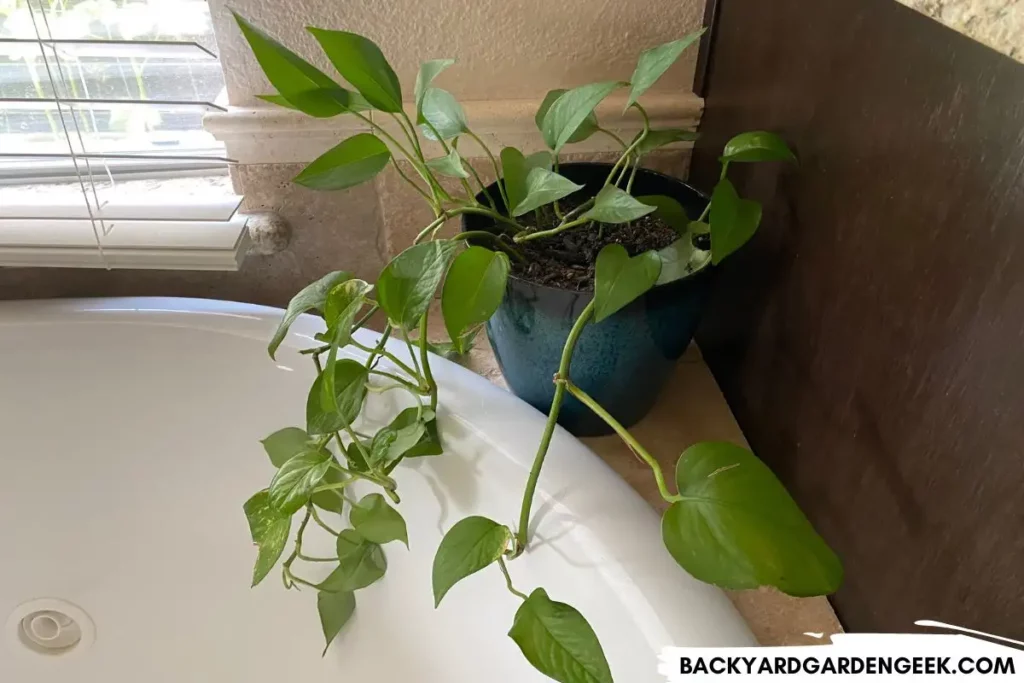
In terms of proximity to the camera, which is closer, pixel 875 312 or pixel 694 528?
pixel 694 528

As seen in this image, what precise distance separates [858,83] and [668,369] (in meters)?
0.27

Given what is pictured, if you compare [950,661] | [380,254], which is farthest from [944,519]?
[380,254]

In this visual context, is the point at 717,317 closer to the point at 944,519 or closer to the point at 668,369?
the point at 668,369

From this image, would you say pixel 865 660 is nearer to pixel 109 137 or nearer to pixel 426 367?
pixel 426 367

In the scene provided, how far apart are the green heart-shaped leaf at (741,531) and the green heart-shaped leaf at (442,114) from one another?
34 centimetres

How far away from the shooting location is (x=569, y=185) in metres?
0.50

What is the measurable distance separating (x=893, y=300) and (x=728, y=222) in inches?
4.7

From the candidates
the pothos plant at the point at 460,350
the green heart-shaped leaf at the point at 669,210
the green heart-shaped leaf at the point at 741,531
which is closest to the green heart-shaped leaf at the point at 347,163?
the pothos plant at the point at 460,350

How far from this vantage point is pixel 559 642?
42 cm

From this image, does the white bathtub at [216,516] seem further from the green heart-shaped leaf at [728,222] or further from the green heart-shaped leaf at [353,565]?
the green heart-shaped leaf at [728,222]

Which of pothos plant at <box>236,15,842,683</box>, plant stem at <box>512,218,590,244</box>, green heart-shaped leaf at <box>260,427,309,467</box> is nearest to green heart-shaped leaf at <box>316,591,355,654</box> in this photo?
pothos plant at <box>236,15,842,683</box>

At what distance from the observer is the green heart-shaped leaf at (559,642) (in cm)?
40

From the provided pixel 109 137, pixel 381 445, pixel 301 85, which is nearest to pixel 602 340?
pixel 381 445

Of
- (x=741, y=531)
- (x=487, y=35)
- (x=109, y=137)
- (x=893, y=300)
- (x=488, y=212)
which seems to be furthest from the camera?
(x=109, y=137)
